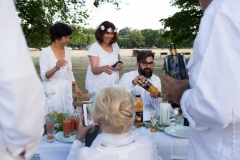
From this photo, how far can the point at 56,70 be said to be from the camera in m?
3.67

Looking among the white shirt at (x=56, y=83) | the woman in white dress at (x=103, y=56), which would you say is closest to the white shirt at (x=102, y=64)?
the woman in white dress at (x=103, y=56)

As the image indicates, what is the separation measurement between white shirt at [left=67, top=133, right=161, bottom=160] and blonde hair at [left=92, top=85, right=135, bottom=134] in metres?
0.05

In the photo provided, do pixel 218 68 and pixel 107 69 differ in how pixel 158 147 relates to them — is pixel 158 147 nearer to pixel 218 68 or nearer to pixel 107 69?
pixel 218 68

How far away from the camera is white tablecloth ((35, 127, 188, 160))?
206 cm

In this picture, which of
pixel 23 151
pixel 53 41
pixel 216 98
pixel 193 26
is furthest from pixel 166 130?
pixel 193 26

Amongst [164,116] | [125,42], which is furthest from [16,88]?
[125,42]

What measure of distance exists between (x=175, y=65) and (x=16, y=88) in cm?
105

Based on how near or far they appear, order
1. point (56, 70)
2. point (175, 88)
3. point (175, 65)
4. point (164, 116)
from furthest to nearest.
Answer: point (56, 70)
point (164, 116)
point (175, 65)
point (175, 88)

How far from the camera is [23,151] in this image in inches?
32.8

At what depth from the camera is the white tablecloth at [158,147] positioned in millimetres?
2061

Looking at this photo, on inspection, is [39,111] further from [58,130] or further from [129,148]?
[58,130]

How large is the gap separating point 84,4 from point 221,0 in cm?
1069

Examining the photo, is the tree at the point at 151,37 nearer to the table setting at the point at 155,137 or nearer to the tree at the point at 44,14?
the tree at the point at 44,14

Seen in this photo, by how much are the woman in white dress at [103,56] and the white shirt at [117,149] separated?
2270mm
